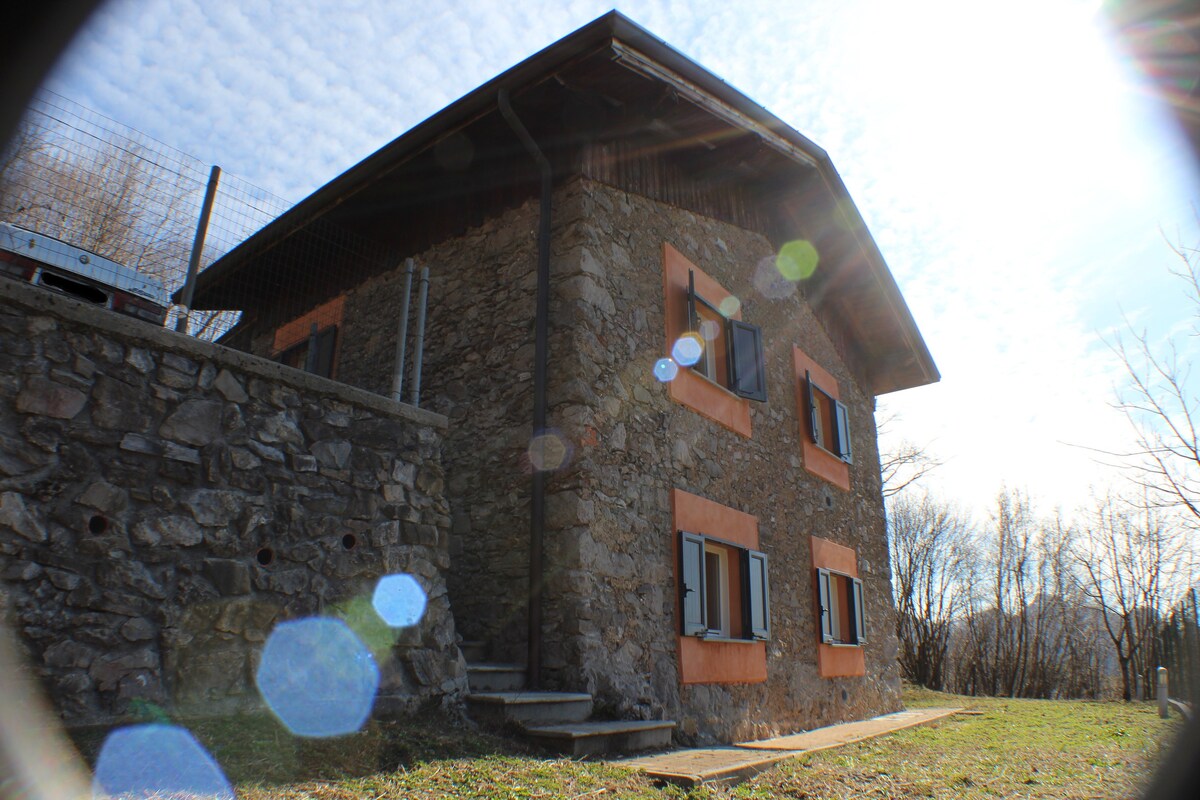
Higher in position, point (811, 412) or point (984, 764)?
point (811, 412)

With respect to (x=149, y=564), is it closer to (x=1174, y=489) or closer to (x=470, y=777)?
(x=470, y=777)

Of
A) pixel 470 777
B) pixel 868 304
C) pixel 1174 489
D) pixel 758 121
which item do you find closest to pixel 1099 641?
pixel 868 304

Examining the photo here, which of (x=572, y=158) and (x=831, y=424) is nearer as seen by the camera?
(x=572, y=158)

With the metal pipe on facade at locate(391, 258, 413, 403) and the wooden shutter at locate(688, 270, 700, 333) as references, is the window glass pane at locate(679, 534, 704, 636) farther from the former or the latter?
the metal pipe on facade at locate(391, 258, 413, 403)

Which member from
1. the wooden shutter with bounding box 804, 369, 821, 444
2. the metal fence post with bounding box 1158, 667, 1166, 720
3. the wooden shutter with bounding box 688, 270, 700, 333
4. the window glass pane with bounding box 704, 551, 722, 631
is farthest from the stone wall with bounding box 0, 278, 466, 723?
the metal fence post with bounding box 1158, 667, 1166, 720

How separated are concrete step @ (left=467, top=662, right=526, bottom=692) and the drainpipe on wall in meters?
0.11

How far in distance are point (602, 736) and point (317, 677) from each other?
5.69 ft

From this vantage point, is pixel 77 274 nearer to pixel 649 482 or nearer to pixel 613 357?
pixel 613 357

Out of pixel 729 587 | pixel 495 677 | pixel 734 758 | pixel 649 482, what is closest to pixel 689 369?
pixel 649 482

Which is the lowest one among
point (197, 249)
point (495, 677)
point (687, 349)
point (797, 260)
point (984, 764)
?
point (984, 764)

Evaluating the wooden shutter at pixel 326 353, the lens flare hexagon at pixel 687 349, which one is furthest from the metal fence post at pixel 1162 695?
the wooden shutter at pixel 326 353

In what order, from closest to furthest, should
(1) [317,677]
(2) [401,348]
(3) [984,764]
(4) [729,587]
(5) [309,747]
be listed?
1. (5) [309,747]
2. (1) [317,677]
3. (2) [401,348]
4. (3) [984,764]
5. (4) [729,587]

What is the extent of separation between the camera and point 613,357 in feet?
21.2

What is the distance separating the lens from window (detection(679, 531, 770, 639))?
6.71 m
